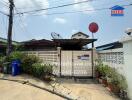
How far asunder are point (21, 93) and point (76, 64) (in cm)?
528

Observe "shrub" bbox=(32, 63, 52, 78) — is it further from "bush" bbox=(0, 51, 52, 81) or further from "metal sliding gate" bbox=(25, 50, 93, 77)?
"metal sliding gate" bbox=(25, 50, 93, 77)

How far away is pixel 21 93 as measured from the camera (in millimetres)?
11039

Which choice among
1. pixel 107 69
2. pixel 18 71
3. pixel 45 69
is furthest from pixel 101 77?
pixel 18 71

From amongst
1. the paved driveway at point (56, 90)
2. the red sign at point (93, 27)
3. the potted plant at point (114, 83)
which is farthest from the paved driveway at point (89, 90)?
the red sign at point (93, 27)

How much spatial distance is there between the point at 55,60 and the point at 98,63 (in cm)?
285

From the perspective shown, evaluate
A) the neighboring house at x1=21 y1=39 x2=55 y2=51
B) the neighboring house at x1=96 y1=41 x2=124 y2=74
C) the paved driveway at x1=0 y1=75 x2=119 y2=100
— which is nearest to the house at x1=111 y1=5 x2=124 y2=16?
the neighboring house at x1=96 y1=41 x2=124 y2=74

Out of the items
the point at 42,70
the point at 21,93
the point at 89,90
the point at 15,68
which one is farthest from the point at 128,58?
the point at 15,68

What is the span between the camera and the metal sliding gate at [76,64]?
1524 cm

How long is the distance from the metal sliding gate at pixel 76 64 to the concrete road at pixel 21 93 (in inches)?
145

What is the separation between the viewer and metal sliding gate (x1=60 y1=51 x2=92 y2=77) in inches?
600

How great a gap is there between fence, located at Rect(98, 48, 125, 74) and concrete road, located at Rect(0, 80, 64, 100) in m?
3.23

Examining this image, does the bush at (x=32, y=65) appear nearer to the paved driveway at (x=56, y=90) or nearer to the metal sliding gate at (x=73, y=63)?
the paved driveway at (x=56, y=90)

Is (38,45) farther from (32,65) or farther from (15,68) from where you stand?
(32,65)

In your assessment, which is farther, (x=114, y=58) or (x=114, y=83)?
(x=114, y=58)
